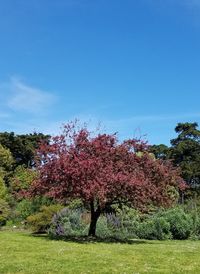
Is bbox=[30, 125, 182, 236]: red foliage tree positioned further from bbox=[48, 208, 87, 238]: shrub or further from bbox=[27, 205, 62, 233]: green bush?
bbox=[27, 205, 62, 233]: green bush

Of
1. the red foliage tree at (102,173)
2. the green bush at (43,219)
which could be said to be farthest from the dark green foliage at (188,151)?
the red foliage tree at (102,173)

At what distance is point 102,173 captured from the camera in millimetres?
19781

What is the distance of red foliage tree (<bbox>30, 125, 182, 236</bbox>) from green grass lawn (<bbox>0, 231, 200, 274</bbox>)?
A: 240 cm

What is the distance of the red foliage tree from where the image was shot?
64.4ft

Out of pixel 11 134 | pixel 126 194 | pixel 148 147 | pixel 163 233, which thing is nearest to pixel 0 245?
pixel 126 194

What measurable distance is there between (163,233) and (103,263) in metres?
12.3

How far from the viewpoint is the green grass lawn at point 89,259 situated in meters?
13.3

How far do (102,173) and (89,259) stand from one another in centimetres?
553

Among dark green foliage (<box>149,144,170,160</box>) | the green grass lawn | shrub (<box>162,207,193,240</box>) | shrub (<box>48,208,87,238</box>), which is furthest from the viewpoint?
dark green foliage (<box>149,144,170,160</box>)

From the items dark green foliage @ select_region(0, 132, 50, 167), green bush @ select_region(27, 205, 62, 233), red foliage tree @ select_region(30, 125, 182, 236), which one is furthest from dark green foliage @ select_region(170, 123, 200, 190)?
red foliage tree @ select_region(30, 125, 182, 236)

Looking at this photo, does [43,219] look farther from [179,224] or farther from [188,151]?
[188,151]

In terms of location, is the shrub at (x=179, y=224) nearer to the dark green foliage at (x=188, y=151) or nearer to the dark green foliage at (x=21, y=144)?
the dark green foliage at (x=188, y=151)

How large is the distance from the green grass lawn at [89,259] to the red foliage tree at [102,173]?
94.4 inches

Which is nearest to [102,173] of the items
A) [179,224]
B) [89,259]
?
[89,259]
